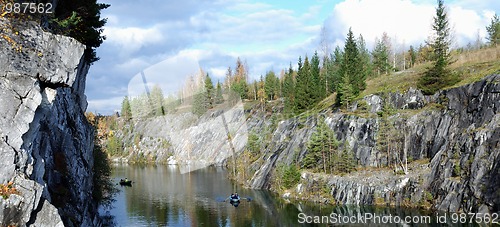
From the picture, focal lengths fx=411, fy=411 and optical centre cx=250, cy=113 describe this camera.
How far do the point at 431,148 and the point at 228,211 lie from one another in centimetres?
3202

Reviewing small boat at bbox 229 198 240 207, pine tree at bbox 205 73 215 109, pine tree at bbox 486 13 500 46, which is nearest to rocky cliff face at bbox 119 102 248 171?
pine tree at bbox 205 73 215 109

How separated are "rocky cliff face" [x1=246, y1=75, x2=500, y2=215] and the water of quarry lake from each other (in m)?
3.26

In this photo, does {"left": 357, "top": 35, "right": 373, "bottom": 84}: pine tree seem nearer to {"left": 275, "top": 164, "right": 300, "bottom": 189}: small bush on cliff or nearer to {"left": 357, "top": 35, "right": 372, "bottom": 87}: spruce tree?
{"left": 357, "top": 35, "right": 372, "bottom": 87}: spruce tree

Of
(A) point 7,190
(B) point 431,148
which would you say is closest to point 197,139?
(B) point 431,148

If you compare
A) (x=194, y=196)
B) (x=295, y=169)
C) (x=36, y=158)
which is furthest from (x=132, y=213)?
(x=36, y=158)

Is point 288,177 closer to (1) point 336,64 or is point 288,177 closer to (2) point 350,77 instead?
(2) point 350,77

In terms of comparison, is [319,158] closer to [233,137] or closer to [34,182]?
[233,137]

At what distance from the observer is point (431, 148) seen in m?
62.3

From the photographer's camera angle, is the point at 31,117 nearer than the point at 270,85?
Yes

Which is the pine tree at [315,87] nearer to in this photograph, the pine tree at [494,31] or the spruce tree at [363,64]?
the spruce tree at [363,64]

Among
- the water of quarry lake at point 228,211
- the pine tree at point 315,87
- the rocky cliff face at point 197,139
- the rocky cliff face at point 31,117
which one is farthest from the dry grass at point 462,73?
the rocky cliff face at point 31,117

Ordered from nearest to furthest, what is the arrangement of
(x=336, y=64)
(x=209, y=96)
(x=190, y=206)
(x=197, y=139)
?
(x=190, y=206) → (x=336, y=64) → (x=197, y=139) → (x=209, y=96)

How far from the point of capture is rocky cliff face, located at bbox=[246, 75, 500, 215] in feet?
164

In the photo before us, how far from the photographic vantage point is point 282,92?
13300cm
